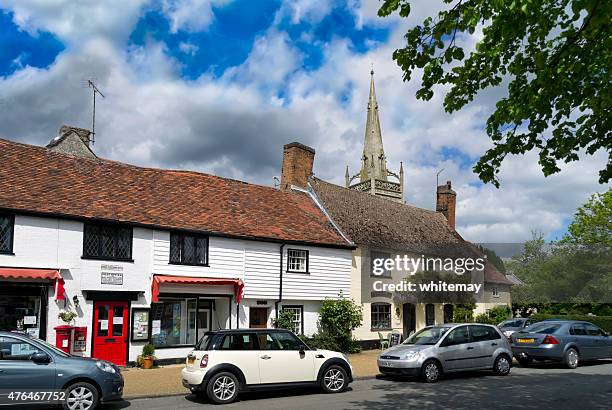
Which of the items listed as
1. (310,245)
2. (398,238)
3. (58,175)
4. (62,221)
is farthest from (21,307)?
(398,238)

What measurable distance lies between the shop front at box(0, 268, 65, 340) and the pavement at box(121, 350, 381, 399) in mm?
2999

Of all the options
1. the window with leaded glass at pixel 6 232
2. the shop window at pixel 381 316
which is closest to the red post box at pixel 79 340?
the window with leaded glass at pixel 6 232

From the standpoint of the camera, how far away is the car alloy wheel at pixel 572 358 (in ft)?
61.1

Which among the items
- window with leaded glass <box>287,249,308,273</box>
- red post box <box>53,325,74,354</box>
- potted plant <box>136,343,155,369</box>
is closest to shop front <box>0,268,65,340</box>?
red post box <box>53,325,74,354</box>

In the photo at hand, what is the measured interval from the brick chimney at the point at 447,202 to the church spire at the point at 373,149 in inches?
1425

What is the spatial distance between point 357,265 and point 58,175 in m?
13.4

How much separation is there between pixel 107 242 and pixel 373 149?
62332 mm

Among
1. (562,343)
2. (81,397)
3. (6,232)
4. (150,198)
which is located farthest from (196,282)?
(562,343)

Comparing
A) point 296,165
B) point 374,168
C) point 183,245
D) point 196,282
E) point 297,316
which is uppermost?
point 374,168

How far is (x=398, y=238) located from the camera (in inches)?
1211

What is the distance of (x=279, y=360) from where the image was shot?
43.3ft

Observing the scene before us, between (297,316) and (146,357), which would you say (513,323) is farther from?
(146,357)

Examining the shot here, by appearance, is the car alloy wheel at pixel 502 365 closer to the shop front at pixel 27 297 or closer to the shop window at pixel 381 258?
the shop window at pixel 381 258

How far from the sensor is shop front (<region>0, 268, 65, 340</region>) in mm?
16844
